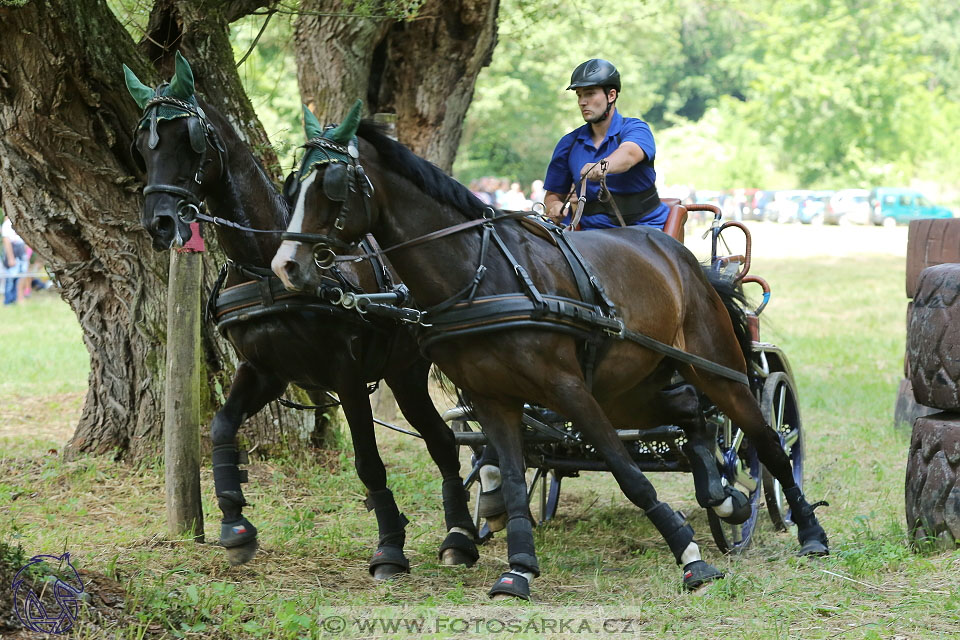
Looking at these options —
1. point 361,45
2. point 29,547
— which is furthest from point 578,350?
point 361,45

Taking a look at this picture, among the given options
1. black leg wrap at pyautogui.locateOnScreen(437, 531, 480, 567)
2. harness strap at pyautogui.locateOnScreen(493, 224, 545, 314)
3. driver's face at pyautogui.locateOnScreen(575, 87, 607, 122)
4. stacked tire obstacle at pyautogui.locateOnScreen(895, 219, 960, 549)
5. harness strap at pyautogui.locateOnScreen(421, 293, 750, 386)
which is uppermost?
driver's face at pyautogui.locateOnScreen(575, 87, 607, 122)

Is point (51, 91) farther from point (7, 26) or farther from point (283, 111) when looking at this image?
point (283, 111)

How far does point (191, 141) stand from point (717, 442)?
11.0 feet

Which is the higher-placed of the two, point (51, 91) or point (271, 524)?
point (51, 91)

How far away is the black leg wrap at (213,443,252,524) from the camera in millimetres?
5473

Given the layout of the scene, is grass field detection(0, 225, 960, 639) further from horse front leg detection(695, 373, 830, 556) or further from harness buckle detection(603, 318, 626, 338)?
harness buckle detection(603, 318, 626, 338)

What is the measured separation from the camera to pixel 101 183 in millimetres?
7168

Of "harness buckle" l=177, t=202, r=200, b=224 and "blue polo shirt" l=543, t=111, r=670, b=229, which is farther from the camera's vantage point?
"blue polo shirt" l=543, t=111, r=670, b=229

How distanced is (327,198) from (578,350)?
4.53 ft

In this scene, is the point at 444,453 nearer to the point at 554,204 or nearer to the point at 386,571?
the point at 386,571

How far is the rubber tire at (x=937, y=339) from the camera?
17.7 ft

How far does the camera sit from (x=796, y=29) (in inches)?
1772

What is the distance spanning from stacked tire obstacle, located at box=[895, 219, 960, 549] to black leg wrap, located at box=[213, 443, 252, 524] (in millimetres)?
3372

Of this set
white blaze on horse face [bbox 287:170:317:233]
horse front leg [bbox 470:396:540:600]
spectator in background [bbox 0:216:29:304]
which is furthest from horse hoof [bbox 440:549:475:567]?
spectator in background [bbox 0:216:29:304]
